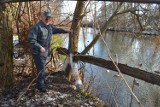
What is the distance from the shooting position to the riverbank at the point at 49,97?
17.7 ft

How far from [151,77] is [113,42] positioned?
1777 cm

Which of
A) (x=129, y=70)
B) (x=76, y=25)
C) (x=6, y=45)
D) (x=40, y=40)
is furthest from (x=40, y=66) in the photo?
(x=76, y=25)

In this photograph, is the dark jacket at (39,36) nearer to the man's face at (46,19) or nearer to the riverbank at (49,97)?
the man's face at (46,19)

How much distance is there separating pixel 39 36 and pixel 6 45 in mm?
865

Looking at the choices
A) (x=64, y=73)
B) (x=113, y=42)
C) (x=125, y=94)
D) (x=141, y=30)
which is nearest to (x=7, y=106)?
(x=64, y=73)

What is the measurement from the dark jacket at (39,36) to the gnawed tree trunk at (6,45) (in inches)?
28.3

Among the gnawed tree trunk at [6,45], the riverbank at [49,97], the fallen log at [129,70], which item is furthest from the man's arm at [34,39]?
the fallen log at [129,70]

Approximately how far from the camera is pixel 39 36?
5.72 metres

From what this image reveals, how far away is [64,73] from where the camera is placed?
7664mm

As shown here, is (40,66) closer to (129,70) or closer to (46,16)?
(46,16)

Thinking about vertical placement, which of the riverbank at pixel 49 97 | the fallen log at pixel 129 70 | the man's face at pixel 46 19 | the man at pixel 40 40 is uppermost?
the man's face at pixel 46 19

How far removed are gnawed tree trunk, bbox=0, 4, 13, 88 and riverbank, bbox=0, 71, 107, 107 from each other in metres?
0.27

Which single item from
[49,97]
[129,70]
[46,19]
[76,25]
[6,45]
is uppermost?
[46,19]

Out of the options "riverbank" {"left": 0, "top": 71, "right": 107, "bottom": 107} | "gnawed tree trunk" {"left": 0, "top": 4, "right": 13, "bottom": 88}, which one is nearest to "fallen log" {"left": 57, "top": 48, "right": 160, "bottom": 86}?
"riverbank" {"left": 0, "top": 71, "right": 107, "bottom": 107}
